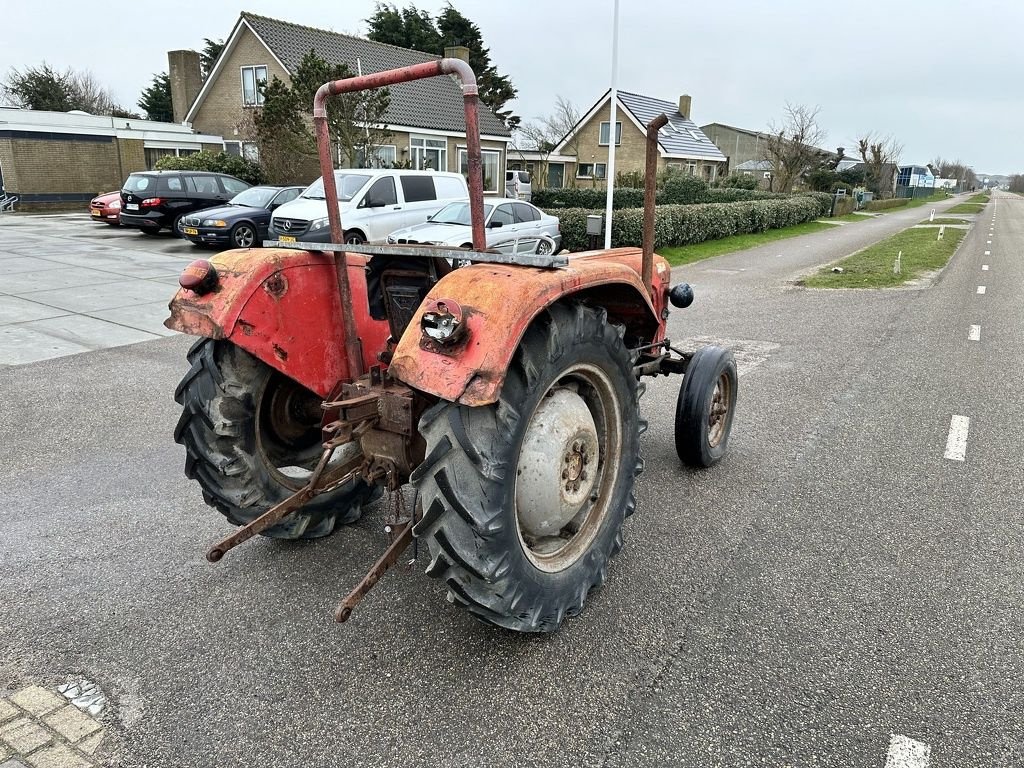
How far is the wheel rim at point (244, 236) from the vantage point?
1593 cm

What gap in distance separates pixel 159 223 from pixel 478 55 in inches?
1220

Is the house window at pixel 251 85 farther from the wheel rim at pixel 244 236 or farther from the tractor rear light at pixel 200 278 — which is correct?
the tractor rear light at pixel 200 278

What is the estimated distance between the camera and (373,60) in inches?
1085

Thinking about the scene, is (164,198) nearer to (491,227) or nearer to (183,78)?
(491,227)

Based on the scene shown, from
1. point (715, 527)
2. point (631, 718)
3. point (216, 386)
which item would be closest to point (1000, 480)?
point (715, 527)

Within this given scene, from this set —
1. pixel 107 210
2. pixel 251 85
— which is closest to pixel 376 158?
pixel 107 210

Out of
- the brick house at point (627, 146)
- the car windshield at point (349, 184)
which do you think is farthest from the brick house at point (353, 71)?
the brick house at point (627, 146)

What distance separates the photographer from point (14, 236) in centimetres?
1747

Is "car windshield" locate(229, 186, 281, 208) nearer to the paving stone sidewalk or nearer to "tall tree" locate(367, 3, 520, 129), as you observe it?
the paving stone sidewalk

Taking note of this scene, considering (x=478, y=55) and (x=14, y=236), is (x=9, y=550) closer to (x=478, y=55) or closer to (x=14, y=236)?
(x=14, y=236)

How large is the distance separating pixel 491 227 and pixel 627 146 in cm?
3329

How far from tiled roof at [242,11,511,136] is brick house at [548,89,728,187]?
15376mm

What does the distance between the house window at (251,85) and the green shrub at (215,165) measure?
4.70 metres

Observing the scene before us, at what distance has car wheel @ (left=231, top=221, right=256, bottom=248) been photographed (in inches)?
625
